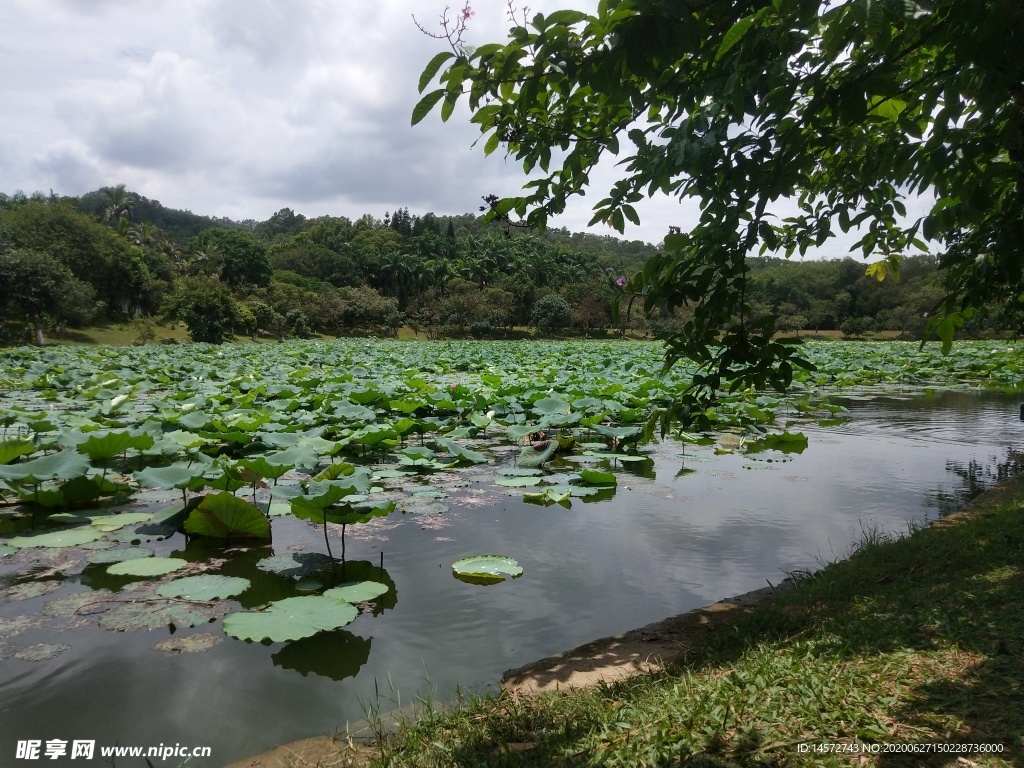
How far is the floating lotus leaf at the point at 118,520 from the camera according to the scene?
3141mm

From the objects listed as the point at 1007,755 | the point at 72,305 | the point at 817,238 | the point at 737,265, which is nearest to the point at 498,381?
the point at 817,238

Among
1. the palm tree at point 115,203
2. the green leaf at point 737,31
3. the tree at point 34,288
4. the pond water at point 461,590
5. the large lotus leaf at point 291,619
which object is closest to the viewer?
the green leaf at point 737,31

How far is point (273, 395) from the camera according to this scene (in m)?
7.45

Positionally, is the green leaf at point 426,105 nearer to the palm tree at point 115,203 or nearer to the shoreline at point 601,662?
the shoreline at point 601,662

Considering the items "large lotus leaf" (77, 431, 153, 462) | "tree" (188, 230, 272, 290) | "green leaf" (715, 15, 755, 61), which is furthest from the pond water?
"tree" (188, 230, 272, 290)

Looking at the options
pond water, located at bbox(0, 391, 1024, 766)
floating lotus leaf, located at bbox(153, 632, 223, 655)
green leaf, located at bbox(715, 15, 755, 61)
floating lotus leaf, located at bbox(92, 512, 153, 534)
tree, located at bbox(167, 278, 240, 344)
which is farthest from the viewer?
tree, located at bbox(167, 278, 240, 344)

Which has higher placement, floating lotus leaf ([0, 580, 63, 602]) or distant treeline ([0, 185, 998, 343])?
distant treeline ([0, 185, 998, 343])

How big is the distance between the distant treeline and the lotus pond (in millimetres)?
16449

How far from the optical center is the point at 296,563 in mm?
2832

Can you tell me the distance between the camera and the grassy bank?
1.40 m

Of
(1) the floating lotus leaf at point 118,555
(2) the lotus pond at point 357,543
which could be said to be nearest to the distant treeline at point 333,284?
(2) the lotus pond at point 357,543

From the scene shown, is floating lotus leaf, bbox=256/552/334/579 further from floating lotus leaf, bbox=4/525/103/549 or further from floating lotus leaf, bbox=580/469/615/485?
floating lotus leaf, bbox=580/469/615/485

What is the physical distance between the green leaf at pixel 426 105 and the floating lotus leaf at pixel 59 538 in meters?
2.52

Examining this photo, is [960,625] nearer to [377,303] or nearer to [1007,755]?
Answer: [1007,755]
